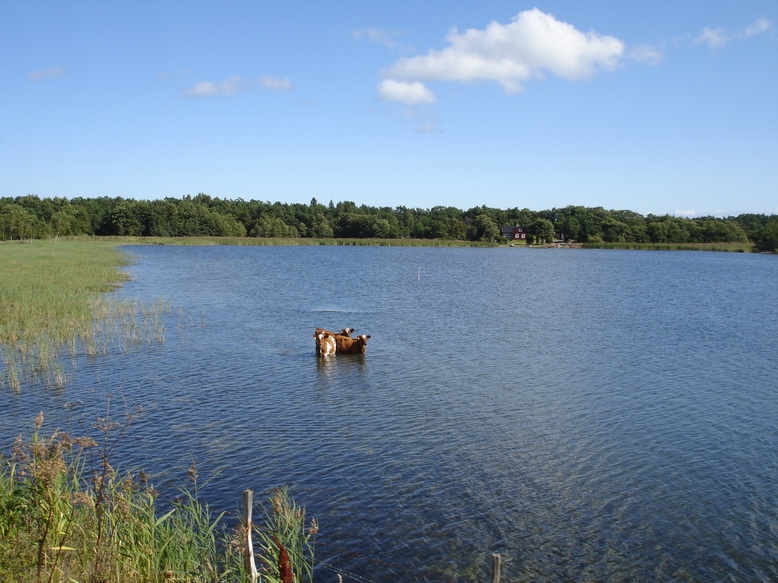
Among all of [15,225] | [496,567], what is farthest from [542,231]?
[496,567]

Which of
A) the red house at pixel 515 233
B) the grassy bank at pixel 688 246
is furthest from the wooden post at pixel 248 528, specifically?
the red house at pixel 515 233

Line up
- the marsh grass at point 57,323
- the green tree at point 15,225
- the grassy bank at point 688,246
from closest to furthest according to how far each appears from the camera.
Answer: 1. the marsh grass at point 57,323
2. the green tree at point 15,225
3. the grassy bank at point 688,246

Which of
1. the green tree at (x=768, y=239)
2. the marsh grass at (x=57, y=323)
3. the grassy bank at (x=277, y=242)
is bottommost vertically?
the marsh grass at (x=57, y=323)

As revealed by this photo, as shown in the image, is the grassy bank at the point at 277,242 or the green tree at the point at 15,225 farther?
the grassy bank at the point at 277,242

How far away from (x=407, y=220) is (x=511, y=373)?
165022mm

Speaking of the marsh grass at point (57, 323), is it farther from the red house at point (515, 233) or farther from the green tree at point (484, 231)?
the red house at point (515, 233)

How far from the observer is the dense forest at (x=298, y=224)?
134 metres

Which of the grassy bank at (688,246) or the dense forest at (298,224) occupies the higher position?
the dense forest at (298,224)

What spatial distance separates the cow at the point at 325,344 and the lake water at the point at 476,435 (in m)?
0.50

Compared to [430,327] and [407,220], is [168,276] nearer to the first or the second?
[430,327]

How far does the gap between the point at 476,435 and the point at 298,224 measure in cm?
14948

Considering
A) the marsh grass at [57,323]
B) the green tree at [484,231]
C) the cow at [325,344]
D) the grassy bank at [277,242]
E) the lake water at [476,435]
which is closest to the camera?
the lake water at [476,435]

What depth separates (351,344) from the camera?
77.5ft

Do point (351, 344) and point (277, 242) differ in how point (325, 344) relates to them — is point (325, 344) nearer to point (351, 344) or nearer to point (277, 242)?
point (351, 344)
